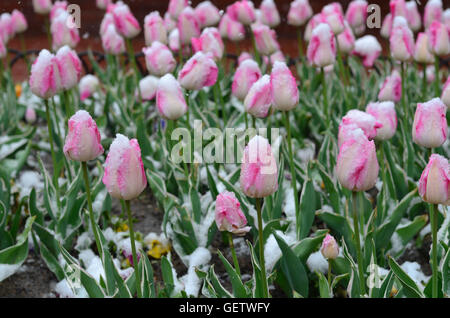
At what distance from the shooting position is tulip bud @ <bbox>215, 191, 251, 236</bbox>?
3.35 ft

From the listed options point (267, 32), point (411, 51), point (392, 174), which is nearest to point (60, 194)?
point (267, 32)

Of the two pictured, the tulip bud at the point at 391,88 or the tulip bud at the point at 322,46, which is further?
the tulip bud at the point at 391,88

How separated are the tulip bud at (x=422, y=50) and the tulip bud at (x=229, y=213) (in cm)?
88

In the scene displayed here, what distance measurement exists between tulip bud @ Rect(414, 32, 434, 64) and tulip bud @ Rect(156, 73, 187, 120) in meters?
0.72

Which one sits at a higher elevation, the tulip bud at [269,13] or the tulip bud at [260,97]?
the tulip bud at [269,13]

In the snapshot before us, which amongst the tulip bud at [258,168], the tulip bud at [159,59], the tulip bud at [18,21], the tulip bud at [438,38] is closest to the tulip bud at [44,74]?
the tulip bud at [159,59]

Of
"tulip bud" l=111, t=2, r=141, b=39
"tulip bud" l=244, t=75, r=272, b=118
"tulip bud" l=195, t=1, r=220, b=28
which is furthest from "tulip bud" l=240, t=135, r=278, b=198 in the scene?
"tulip bud" l=195, t=1, r=220, b=28

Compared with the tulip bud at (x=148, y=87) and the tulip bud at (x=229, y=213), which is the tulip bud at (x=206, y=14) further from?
the tulip bud at (x=229, y=213)

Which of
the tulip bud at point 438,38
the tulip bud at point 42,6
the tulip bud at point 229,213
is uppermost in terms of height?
the tulip bud at point 42,6

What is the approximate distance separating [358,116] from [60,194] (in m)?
0.78

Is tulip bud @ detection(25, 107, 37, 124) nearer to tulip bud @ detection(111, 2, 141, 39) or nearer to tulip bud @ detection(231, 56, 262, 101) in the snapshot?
tulip bud @ detection(111, 2, 141, 39)

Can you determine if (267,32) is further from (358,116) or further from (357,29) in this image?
(358,116)

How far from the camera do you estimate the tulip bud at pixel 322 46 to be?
4.57 ft

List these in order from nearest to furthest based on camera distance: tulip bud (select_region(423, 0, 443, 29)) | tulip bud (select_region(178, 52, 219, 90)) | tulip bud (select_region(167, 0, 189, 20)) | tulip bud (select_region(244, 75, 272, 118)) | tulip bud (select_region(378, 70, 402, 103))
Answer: tulip bud (select_region(244, 75, 272, 118)) < tulip bud (select_region(178, 52, 219, 90)) < tulip bud (select_region(378, 70, 402, 103)) < tulip bud (select_region(167, 0, 189, 20)) < tulip bud (select_region(423, 0, 443, 29))
